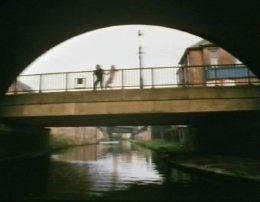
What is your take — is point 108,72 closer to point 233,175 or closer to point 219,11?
point 219,11

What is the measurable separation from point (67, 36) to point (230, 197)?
13102 millimetres

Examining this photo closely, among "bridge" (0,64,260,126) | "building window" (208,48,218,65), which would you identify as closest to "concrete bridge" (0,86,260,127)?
"bridge" (0,64,260,126)

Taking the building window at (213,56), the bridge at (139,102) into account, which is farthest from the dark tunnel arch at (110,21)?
the building window at (213,56)

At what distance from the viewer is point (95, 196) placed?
1234 cm

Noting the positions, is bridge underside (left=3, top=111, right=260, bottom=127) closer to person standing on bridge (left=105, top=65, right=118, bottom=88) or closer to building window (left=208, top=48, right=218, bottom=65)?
person standing on bridge (left=105, top=65, right=118, bottom=88)

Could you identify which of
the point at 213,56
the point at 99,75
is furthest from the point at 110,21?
the point at 213,56

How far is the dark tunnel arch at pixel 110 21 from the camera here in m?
15.2

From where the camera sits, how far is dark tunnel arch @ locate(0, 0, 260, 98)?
49.8 ft

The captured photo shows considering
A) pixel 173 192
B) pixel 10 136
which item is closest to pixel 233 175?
pixel 173 192

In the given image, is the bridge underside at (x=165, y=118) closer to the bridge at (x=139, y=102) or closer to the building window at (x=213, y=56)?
the bridge at (x=139, y=102)

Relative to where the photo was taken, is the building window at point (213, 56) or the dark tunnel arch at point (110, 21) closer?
the dark tunnel arch at point (110, 21)

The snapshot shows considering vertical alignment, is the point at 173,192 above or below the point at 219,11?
below

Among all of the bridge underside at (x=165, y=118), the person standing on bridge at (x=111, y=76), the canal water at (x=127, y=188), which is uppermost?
the person standing on bridge at (x=111, y=76)

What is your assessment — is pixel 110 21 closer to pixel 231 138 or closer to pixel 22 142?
pixel 231 138
